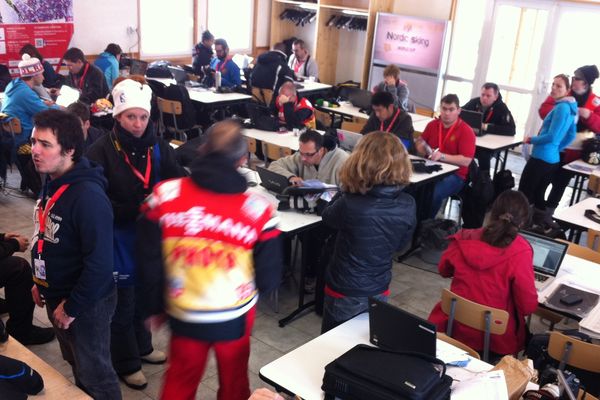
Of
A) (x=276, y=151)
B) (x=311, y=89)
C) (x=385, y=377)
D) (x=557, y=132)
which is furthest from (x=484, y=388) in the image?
(x=311, y=89)

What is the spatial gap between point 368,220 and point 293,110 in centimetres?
365

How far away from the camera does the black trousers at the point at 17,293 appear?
3627mm

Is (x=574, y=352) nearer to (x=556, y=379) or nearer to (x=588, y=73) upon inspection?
(x=556, y=379)

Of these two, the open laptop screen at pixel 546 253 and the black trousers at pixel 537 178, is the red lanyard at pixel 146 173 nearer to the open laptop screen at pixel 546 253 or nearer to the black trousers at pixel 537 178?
the open laptop screen at pixel 546 253

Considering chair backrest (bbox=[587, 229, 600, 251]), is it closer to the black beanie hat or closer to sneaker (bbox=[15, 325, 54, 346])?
the black beanie hat

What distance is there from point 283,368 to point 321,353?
0.67 feet

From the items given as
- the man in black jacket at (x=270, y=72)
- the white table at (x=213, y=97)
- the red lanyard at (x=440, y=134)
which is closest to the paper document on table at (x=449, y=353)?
the red lanyard at (x=440, y=134)

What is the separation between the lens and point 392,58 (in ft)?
33.6

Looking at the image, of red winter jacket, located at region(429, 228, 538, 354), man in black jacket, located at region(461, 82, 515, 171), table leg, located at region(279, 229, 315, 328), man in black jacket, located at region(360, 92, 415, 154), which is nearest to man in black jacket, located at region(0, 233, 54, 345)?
table leg, located at region(279, 229, 315, 328)

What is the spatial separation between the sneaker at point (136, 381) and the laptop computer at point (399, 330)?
1500mm

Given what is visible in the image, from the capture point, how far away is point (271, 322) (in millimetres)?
4285

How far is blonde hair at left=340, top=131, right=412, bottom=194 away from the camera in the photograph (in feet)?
9.51

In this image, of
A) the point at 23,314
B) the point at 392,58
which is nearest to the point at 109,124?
the point at 23,314

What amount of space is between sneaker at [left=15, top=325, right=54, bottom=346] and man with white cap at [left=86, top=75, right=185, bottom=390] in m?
0.77
